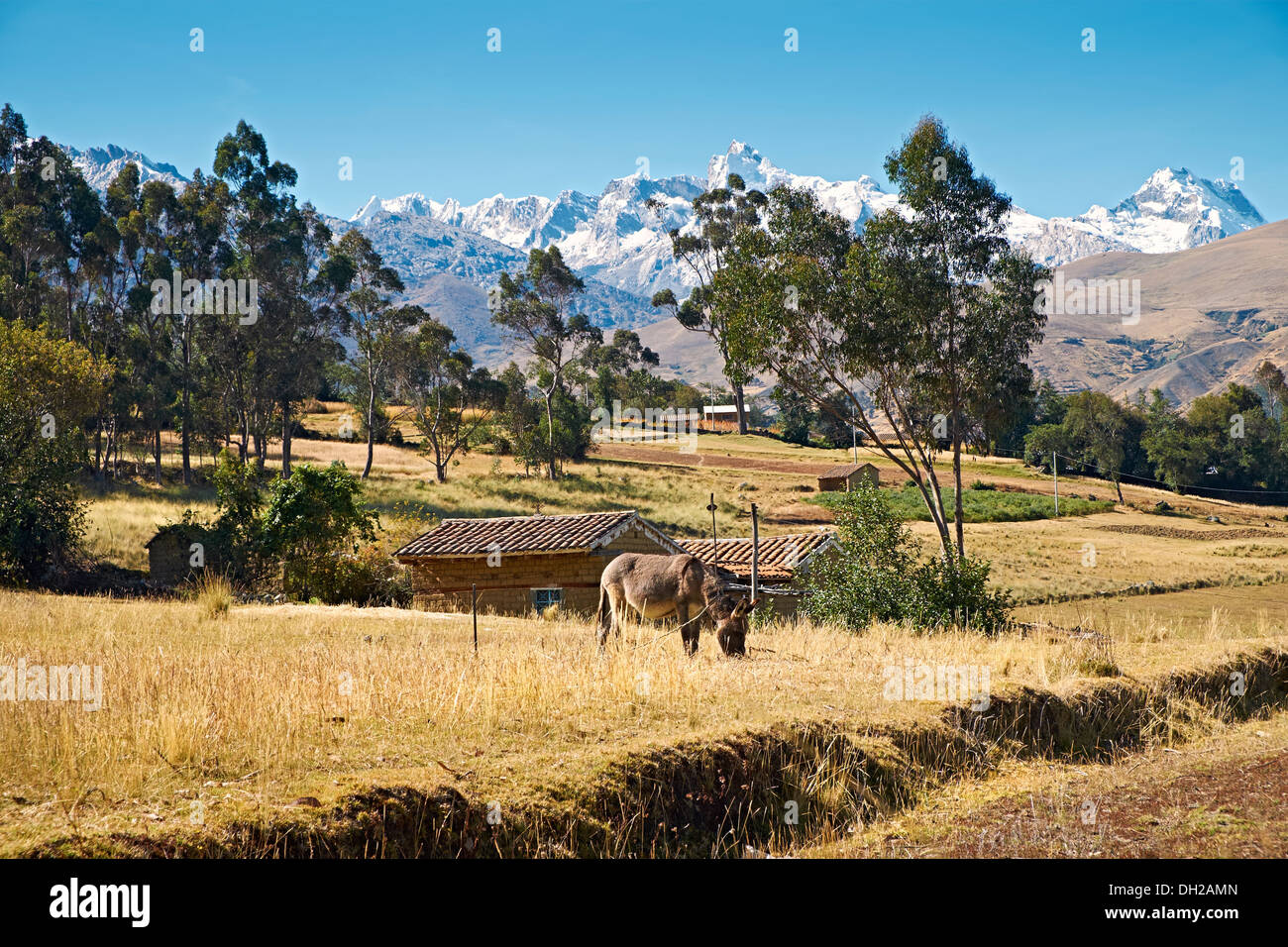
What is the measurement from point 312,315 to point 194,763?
59.3 metres

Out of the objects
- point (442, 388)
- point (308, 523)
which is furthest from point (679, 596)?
point (442, 388)

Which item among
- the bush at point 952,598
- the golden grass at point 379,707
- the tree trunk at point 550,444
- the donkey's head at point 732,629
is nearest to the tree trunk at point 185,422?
the tree trunk at point 550,444

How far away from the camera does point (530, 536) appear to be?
3222cm

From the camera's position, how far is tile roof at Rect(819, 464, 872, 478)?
77.1 metres

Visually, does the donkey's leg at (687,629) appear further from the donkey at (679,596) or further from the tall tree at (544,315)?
the tall tree at (544,315)

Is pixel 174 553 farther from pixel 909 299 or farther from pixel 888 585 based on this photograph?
pixel 909 299

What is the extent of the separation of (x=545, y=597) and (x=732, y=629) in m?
16.6

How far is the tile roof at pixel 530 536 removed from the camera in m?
30.6

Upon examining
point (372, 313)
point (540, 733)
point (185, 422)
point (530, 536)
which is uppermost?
point (372, 313)

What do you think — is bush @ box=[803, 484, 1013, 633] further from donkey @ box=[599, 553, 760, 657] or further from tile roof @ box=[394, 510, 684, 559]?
donkey @ box=[599, 553, 760, 657]

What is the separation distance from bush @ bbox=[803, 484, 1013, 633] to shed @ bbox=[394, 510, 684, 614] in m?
6.77

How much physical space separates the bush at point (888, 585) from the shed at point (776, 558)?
15.4 feet

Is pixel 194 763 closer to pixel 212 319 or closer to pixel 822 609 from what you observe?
pixel 822 609
